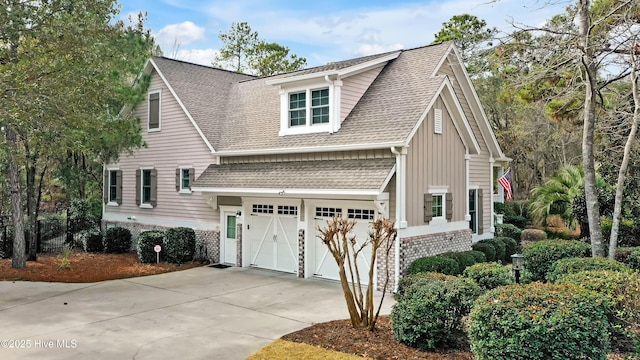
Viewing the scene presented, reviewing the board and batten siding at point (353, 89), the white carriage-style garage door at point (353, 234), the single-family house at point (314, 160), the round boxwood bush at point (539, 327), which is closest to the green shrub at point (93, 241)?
the single-family house at point (314, 160)

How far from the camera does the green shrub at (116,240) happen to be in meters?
18.5

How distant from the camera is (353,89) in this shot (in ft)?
47.6

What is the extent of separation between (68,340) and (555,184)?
20582 mm

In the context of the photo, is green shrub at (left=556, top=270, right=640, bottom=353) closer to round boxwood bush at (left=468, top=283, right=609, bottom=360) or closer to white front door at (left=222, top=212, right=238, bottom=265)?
round boxwood bush at (left=468, top=283, right=609, bottom=360)

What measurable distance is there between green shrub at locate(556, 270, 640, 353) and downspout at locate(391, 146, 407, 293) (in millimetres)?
4222

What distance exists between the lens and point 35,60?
12.3 metres

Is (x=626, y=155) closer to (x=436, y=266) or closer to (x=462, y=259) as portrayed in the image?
(x=462, y=259)

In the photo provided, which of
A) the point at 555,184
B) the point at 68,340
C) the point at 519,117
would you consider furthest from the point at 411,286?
the point at 519,117

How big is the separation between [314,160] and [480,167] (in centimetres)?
712

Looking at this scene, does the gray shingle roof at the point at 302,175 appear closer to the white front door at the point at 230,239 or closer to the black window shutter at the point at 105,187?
→ the white front door at the point at 230,239

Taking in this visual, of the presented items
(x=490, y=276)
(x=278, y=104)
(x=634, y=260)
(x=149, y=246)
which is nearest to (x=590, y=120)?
(x=634, y=260)

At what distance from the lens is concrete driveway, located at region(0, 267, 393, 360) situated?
26.3 feet

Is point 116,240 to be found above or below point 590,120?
below

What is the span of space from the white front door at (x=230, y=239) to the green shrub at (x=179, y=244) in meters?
1.22
